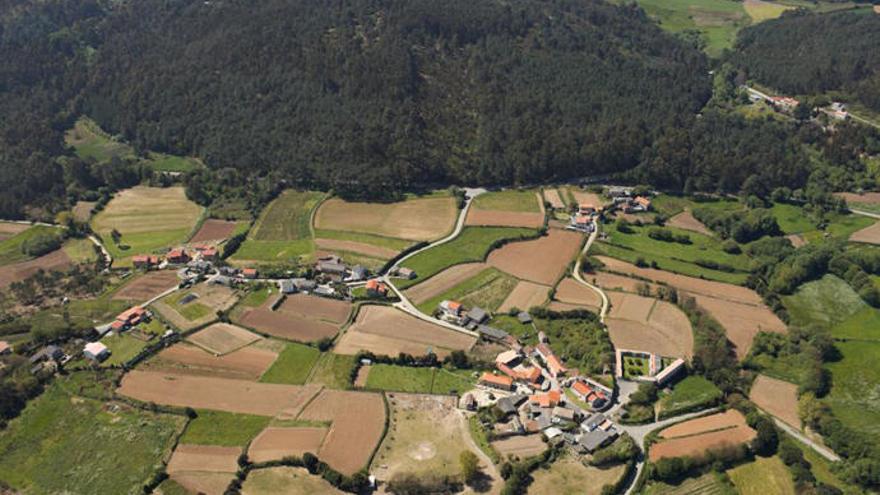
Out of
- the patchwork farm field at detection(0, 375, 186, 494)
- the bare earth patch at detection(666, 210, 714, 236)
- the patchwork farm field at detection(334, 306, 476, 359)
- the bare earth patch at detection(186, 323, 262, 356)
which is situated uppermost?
the bare earth patch at detection(666, 210, 714, 236)

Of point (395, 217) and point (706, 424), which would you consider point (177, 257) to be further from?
point (706, 424)

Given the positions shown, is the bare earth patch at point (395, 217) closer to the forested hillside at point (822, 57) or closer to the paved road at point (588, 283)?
the paved road at point (588, 283)

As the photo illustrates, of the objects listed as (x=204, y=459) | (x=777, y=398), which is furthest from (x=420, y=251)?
(x=777, y=398)

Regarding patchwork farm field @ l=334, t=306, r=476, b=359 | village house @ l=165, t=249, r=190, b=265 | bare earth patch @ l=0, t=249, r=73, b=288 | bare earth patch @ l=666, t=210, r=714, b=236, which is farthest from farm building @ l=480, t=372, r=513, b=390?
bare earth patch @ l=0, t=249, r=73, b=288

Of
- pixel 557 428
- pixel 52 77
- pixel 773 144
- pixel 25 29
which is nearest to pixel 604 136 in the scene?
pixel 773 144

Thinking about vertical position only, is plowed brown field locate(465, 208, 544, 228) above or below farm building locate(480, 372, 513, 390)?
above

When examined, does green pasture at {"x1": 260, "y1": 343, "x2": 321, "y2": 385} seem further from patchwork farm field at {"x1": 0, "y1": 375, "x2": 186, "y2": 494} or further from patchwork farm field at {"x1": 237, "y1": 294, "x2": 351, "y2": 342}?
patchwork farm field at {"x1": 0, "y1": 375, "x2": 186, "y2": 494}
